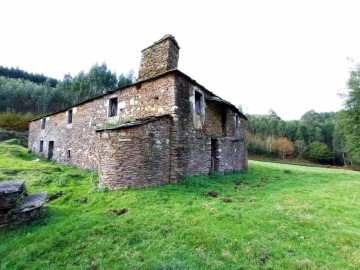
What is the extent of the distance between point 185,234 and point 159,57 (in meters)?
9.75

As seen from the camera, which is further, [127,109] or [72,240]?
[127,109]

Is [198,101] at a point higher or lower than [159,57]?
lower

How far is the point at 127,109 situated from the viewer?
11.5m

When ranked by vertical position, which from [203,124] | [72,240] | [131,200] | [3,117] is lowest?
[72,240]

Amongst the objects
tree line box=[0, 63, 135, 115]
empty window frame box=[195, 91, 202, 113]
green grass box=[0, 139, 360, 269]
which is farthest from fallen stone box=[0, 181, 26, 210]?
tree line box=[0, 63, 135, 115]

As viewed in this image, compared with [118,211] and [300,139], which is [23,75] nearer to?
[118,211]

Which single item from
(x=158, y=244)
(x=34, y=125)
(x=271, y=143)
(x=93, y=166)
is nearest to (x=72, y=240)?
(x=158, y=244)

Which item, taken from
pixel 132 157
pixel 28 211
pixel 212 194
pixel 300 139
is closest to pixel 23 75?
pixel 132 157

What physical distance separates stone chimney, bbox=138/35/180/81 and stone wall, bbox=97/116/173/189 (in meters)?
4.19

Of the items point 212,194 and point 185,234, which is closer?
point 185,234

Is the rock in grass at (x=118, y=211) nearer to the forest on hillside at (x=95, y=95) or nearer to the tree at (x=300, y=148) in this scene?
the forest on hillside at (x=95, y=95)

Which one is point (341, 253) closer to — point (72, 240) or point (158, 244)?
point (158, 244)

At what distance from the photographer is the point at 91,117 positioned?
14.1 m

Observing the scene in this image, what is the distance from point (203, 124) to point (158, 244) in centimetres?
780
